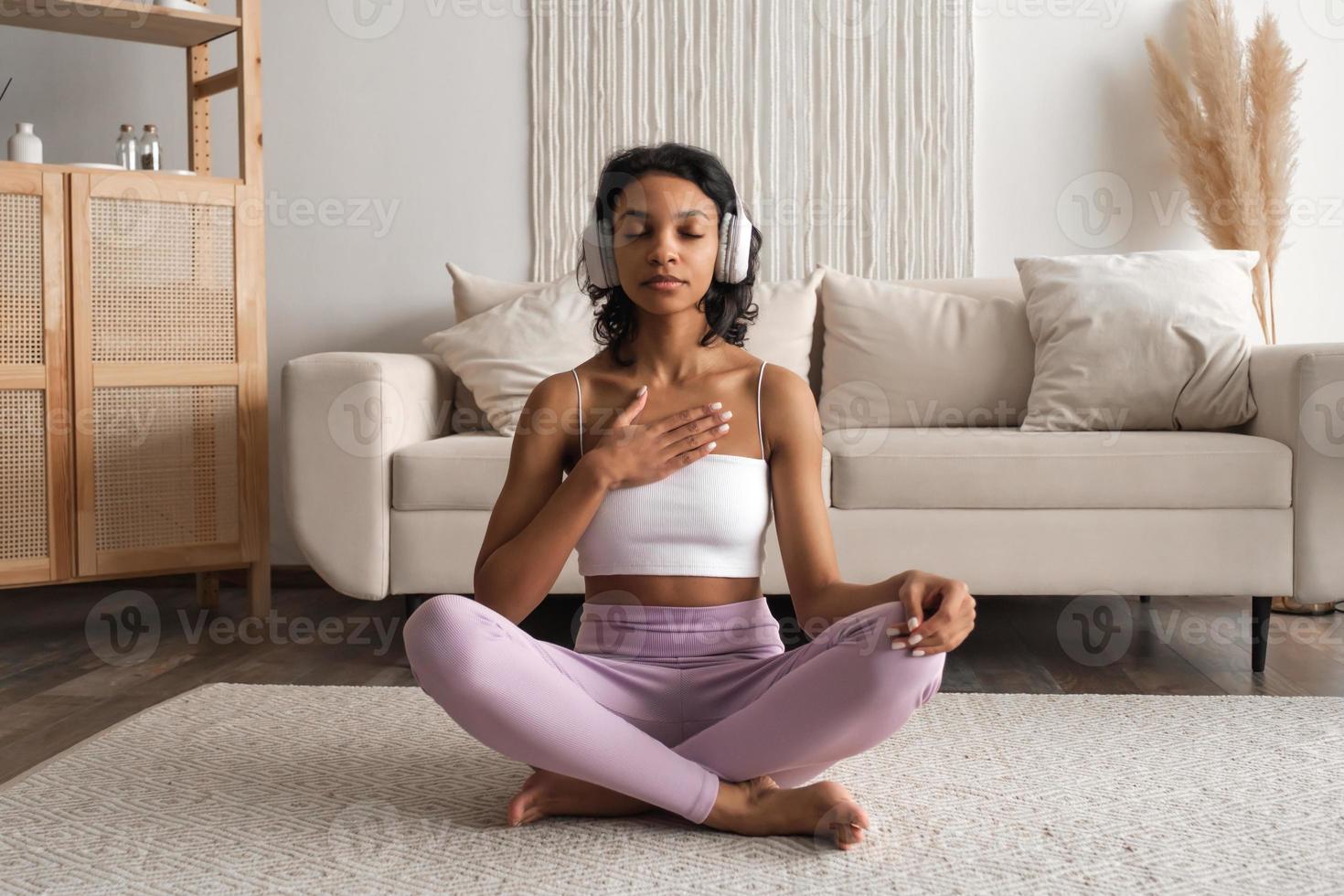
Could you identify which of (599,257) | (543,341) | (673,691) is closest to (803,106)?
(543,341)

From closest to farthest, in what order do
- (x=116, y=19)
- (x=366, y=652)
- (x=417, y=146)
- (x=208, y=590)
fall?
(x=366, y=652), (x=116, y=19), (x=208, y=590), (x=417, y=146)

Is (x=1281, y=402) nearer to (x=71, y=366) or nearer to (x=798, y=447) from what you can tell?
(x=798, y=447)

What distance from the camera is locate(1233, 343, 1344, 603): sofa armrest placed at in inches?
84.3

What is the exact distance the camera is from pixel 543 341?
8.94ft

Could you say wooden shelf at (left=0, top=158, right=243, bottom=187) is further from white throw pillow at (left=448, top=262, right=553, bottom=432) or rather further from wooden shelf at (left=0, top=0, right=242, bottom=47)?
white throw pillow at (left=448, top=262, right=553, bottom=432)

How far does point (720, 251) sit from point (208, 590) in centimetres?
211

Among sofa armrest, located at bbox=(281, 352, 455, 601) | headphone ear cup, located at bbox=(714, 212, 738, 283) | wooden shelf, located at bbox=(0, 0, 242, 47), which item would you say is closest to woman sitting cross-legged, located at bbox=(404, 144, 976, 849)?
headphone ear cup, located at bbox=(714, 212, 738, 283)

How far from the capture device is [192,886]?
3.82ft

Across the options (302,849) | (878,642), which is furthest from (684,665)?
(302,849)

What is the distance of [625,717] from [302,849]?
0.38 m

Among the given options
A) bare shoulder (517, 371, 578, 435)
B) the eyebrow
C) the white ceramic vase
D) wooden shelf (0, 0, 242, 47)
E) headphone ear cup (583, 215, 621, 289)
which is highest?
wooden shelf (0, 0, 242, 47)

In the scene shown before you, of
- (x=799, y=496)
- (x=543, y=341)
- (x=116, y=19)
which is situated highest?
(x=116, y=19)

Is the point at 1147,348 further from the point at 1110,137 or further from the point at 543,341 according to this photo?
the point at 543,341

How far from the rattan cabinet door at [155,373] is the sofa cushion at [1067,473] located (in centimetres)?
150
